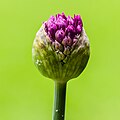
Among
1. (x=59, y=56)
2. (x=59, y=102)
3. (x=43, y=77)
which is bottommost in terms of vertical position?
(x=59, y=102)

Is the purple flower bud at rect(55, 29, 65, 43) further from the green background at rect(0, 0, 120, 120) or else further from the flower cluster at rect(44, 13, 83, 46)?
the green background at rect(0, 0, 120, 120)

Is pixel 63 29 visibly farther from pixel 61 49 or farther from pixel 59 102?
pixel 59 102

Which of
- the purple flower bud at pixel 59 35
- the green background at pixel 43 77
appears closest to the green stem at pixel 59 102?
the purple flower bud at pixel 59 35

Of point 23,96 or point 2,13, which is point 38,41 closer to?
point 23,96

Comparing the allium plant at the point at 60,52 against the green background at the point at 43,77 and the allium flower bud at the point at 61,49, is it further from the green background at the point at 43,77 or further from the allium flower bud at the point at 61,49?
the green background at the point at 43,77

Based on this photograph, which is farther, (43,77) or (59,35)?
(43,77)

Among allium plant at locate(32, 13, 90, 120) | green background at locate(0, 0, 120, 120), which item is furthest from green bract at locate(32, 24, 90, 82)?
green background at locate(0, 0, 120, 120)

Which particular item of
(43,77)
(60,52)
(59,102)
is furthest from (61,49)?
(43,77)

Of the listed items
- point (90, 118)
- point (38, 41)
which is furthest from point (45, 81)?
point (38, 41)
